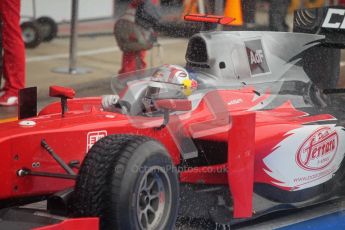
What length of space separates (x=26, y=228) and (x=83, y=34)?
855cm

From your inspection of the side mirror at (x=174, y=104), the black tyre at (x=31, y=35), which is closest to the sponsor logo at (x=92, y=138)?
the side mirror at (x=174, y=104)

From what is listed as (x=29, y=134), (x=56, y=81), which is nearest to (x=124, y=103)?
(x=29, y=134)

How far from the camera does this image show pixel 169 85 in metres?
4.85

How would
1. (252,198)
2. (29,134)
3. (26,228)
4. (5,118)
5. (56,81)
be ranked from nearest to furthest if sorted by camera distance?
(26,228) < (29,134) < (252,198) < (5,118) < (56,81)

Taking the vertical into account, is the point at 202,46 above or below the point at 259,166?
above

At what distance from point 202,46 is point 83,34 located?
23.8 feet

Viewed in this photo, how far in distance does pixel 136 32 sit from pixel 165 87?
3.52 metres

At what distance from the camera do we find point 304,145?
4805 millimetres

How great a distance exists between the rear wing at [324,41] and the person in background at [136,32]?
2.42 meters

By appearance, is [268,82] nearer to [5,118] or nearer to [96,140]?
[96,140]

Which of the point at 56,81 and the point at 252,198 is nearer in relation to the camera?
the point at 252,198

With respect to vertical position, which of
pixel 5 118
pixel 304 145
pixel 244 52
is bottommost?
pixel 5 118

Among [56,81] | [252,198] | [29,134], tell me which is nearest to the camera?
[29,134]

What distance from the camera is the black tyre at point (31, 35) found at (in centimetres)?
1084
